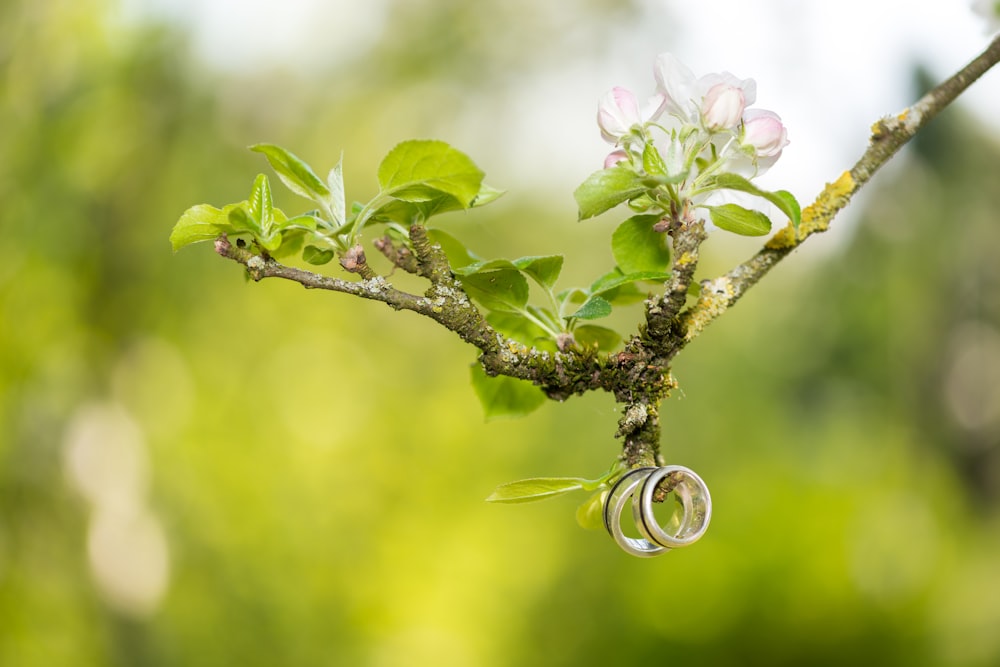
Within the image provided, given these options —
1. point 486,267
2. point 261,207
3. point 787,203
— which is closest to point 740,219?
point 787,203

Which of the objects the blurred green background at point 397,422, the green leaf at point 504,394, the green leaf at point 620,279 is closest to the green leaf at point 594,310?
the green leaf at point 620,279

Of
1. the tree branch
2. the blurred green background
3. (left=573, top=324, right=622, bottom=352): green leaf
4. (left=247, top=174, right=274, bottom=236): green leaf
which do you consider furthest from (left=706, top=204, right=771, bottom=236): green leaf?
the blurred green background

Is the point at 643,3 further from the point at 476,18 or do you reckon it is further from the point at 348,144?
the point at 348,144

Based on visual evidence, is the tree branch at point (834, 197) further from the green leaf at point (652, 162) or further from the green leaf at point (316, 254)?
the green leaf at point (316, 254)

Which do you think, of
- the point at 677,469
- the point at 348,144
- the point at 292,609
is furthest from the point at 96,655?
the point at 677,469

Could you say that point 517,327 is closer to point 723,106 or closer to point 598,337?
point 598,337

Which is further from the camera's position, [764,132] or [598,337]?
[598,337]

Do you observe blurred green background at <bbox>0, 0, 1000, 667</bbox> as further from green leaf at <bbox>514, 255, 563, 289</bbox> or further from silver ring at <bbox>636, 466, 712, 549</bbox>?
silver ring at <bbox>636, 466, 712, 549</bbox>
